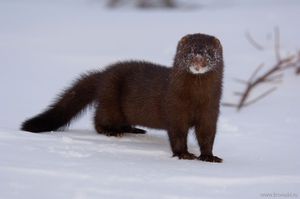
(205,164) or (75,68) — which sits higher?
(75,68)

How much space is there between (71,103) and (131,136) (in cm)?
61

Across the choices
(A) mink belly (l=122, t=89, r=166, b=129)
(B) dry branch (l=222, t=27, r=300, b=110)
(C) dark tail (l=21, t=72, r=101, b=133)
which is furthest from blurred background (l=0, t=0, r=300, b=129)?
(A) mink belly (l=122, t=89, r=166, b=129)

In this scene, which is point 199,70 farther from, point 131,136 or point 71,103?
point 71,103

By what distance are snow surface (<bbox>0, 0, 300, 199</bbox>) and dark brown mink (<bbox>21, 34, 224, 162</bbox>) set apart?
0.61ft

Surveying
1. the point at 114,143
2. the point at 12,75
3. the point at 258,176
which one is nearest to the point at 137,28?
the point at 12,75

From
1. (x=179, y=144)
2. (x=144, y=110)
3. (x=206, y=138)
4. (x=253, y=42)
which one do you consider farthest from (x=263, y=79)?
(x=179, y=144)

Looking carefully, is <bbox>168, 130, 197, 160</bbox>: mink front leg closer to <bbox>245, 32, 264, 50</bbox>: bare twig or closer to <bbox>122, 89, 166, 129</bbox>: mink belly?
<bbox>122, 89, 166, 129</bbox>: mink belly

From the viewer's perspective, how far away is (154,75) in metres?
6.02

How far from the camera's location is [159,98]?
5.82 metres

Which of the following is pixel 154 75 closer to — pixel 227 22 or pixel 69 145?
pixel 69 145

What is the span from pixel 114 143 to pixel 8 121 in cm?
144

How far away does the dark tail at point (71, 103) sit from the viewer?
243 inches

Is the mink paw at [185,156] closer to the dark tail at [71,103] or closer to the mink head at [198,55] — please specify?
the mink head at [198,55]

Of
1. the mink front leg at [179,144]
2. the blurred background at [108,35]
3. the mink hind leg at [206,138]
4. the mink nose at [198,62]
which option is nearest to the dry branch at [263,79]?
the blurred background at [108,35]
